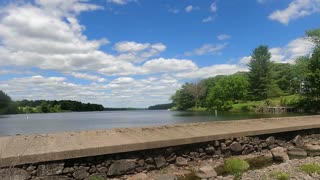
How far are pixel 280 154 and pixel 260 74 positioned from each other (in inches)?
3287

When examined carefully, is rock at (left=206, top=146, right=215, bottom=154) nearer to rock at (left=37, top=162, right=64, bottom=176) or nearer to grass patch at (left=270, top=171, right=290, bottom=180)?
grass patch at (left=270, top=171, right=290, bottom=180)

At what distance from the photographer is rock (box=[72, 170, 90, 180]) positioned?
745 centimetres

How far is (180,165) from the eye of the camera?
8.95m

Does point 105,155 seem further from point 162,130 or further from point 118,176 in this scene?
point 162,130

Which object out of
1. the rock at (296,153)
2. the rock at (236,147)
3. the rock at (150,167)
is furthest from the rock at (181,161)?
the rock at (296,153)

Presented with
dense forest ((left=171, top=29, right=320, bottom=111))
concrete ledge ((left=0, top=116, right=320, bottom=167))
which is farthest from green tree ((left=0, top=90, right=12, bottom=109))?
concrete ledge ((left=0, top=116, right=320, bottom=167))

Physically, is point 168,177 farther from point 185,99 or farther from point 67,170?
point 185,99

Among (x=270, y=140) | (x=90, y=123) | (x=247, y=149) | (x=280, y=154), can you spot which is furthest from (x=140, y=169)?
(x=90, y=123)

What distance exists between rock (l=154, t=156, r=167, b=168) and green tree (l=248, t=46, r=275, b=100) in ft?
273

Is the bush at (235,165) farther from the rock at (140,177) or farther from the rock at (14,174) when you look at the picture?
the rock at (14,174)

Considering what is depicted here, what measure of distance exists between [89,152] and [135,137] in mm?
1598

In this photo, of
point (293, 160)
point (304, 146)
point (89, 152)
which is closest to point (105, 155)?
point (89, 152)

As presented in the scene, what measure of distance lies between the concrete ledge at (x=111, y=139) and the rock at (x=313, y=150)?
2.33 ft

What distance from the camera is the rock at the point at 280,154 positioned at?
10078 millimetres
